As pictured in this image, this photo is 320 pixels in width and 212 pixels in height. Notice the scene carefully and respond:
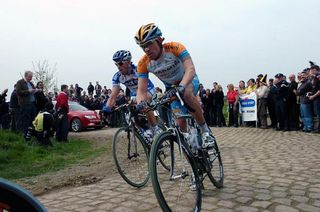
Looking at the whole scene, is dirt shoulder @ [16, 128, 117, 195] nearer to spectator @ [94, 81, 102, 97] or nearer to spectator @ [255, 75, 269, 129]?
spectator @ [255, 75, 269, 129]

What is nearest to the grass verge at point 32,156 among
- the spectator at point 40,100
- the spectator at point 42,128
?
the spectator at point 42,128

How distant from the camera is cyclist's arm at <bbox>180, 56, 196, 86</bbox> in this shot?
15.5 feet

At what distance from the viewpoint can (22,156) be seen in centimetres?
1076

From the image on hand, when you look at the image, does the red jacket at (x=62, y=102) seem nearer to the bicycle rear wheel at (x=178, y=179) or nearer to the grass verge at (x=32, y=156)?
the grass verge at (x=32, y=156)

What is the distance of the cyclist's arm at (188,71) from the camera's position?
186 inches

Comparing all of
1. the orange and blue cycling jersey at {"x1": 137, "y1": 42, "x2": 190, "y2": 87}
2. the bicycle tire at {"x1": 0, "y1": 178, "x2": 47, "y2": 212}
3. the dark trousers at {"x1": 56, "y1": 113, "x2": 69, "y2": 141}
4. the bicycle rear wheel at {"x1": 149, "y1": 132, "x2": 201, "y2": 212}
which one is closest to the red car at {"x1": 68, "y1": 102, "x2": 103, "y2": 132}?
the dark trousers at {"x1": 56, "y1": 113, "x2": 69, "y2": 141}

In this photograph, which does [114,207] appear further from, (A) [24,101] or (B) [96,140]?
(B) [96,140]

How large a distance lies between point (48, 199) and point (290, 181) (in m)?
3.96

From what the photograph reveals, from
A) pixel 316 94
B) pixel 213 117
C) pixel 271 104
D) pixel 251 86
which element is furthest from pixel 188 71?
pixel 213 117

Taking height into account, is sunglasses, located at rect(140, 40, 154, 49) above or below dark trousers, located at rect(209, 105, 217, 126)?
above

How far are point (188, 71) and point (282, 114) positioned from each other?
37.2ft

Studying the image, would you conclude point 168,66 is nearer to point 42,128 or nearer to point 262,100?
point 42,128

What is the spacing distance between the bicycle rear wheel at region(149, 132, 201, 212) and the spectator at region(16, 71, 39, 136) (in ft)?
32.6

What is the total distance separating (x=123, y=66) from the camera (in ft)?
22.6
